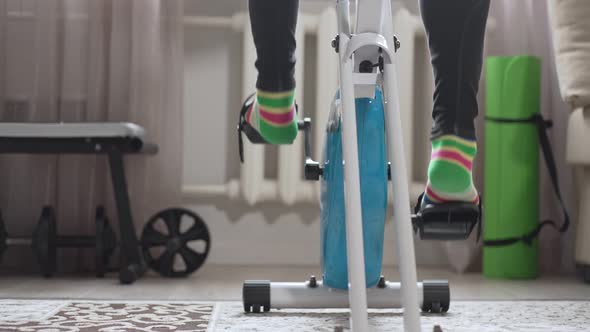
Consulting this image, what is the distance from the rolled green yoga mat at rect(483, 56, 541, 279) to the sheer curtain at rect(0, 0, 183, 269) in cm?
99

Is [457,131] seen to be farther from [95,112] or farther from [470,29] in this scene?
[95,112]

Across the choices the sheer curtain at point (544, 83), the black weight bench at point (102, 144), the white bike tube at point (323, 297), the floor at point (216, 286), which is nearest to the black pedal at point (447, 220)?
the white bike tube at point (323, 297)

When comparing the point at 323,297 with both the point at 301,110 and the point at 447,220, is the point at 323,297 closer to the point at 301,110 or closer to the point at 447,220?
the point at 447,220

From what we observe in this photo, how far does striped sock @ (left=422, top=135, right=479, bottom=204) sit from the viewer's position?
924 millimetres

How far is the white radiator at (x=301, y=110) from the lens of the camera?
7.57ft

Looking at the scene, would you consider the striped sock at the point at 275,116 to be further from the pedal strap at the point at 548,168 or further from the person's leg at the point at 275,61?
the pedal strap at the point at 548,168

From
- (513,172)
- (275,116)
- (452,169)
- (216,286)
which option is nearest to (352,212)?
(452,169)

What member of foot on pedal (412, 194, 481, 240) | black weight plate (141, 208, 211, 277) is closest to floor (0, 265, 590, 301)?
black weight plate (141, 208, 211, 277)

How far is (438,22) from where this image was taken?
90 centimetres

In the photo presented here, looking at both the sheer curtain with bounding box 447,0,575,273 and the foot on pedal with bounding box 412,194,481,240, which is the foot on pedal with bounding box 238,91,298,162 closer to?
the foot on pedal with bounding box 412,194,481,240

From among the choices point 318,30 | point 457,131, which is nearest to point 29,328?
point 457,131

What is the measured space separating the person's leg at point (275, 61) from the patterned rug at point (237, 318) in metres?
0.36

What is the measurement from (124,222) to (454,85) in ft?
4.19

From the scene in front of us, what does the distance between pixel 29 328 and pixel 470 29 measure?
845mm
